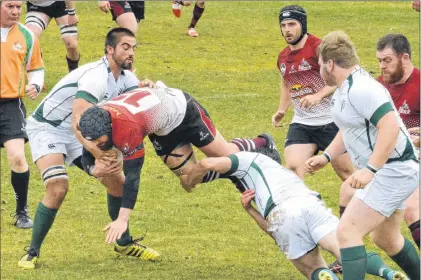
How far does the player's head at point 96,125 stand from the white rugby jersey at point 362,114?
6.16ft

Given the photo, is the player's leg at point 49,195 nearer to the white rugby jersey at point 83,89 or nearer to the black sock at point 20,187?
the white rugby jersey at point 83,89

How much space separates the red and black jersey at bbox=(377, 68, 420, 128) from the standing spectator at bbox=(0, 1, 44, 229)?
3993 mm

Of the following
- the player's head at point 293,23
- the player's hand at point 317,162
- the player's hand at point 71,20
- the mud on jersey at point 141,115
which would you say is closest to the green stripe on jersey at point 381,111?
the player's hand at point 317,162

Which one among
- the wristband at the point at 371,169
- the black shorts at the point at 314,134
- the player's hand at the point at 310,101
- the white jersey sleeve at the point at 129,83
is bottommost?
the black shorts at the point at 314,134

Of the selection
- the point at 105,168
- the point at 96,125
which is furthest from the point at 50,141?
the point at 96,125

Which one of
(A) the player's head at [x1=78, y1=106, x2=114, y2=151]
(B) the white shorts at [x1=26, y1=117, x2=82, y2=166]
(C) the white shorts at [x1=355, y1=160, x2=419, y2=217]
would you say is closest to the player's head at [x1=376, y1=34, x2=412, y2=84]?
(C) the white shorts at [x1=355, y1=160, x2=419, y2=217]

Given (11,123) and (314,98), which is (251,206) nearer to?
(314,98)

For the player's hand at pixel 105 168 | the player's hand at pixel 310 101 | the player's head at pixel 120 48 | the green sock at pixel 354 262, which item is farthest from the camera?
the player's hand at pixel 310 101

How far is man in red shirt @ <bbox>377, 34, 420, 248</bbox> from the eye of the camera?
9438 millimetres

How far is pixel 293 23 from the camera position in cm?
1138

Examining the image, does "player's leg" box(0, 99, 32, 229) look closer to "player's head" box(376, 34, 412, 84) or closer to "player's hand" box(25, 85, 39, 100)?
"player's hand" box(25, 85, 39, 100)

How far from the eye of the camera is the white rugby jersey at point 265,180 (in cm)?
912

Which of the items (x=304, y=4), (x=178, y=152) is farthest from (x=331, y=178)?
(x=304, y=4)

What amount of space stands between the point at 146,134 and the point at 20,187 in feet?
9.36
